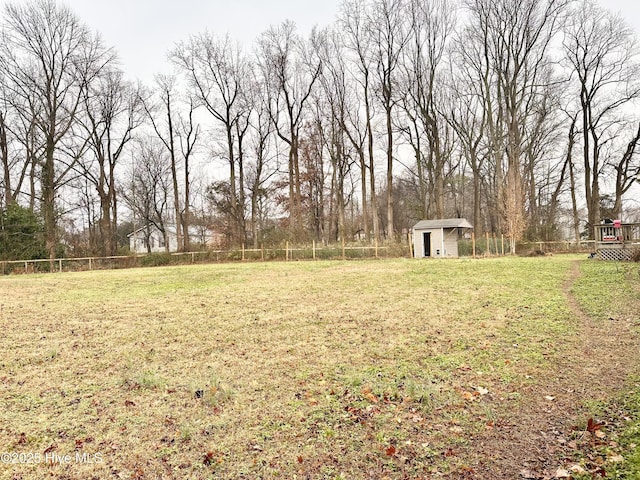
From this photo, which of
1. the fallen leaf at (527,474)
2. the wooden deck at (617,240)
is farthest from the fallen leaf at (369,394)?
the wooden deck at (617,240)

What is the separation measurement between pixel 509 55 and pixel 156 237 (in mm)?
47222

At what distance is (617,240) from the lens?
14.6m

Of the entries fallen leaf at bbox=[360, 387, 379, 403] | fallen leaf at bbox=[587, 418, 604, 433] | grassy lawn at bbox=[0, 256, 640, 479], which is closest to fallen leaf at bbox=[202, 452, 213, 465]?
grassy lawn at bbox=[0, 256, 640, 479]

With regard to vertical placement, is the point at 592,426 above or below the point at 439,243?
below

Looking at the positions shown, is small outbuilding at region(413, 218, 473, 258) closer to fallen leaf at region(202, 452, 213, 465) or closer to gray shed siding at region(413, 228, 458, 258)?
gray shed siding at region(413, 228, 458, 258)

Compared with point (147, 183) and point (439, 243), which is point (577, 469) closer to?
point (439, 243)

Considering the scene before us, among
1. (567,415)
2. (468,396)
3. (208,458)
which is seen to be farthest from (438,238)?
(208,458)

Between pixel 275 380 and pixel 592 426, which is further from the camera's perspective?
pixel 275 380

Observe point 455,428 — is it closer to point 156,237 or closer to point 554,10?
point 554,10

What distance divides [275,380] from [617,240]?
15419mm

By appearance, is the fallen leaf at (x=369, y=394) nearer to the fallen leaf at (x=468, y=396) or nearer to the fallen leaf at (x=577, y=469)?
the fallen leaf at (x=468, y=396)

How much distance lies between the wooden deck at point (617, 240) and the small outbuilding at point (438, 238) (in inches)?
342

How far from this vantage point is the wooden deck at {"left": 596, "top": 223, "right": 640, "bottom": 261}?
1403 centimetres

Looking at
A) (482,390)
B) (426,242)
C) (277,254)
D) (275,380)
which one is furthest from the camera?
(277,254)
